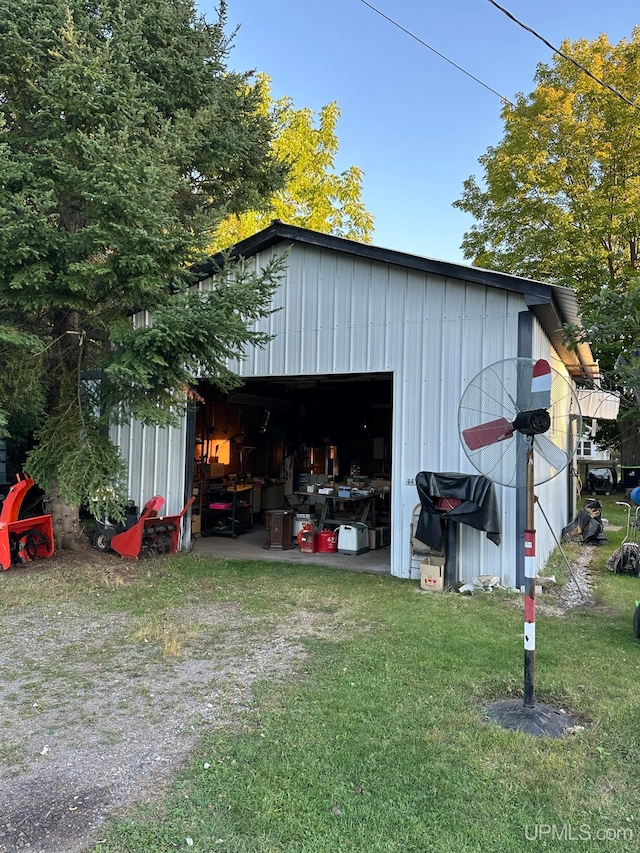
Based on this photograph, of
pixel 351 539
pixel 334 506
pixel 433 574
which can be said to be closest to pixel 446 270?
pixel 433 574

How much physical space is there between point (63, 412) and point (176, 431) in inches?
74.7

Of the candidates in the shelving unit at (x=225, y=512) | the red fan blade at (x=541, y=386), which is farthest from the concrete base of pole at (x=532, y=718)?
the shelving unit at (x=225, y=512)

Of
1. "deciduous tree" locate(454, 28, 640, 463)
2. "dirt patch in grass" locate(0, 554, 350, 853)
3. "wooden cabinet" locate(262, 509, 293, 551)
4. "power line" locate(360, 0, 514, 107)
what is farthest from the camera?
"deciduous tree" locate(454, 28, 640, 463)

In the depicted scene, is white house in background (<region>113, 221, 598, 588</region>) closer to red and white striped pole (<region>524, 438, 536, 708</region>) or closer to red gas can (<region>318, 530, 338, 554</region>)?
red gas can (<region>318, 530, 338, 554</region>)

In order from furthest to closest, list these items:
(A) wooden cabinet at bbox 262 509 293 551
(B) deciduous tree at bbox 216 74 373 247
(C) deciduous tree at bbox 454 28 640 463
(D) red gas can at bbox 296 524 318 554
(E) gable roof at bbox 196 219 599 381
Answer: (B) deciduous tree at bbox 216 74 373 247 → (C) deciduous tree at bbox 454 28 640 463 → (A) wooden cabinet at bbox 262 509 293 551 → (D) red gas can at bbox 296 524 318 554 → (E) gable roof at bbox 196 219 599 381

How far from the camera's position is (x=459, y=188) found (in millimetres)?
19328

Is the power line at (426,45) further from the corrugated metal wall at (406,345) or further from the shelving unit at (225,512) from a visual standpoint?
the shelving unit at (225,512)

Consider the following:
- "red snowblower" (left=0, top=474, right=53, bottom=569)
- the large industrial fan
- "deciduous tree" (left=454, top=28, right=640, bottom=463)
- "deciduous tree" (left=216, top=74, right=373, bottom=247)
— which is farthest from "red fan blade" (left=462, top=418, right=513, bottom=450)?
"deciduous tree" (left=216, top=74, right=373, bottom=247)

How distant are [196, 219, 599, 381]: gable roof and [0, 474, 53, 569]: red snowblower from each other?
3.75 metres

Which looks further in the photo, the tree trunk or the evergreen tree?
the tree trunk

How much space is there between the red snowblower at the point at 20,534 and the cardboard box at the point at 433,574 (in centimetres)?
475

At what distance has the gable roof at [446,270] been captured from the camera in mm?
6395

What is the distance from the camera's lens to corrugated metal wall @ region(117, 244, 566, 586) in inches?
264

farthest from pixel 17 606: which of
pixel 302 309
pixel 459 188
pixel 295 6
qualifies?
pixel 459 188
